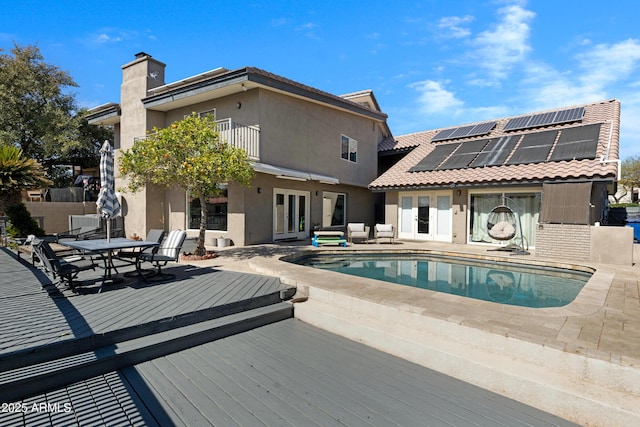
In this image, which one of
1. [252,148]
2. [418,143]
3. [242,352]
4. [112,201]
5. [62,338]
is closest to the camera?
[62,338]

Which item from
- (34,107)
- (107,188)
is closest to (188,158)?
(107,188)

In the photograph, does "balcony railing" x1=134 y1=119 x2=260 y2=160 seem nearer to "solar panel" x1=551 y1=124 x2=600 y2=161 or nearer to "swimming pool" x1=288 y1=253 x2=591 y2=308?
"swimming pool" x1=288 y1=253 x2=591 y2=308

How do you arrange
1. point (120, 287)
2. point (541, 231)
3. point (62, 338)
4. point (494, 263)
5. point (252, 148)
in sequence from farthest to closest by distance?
1. point (252, 148)
2. point (541, 231)
3. point (494, 263)
4. point (120, 287)
5. point (62, 338)

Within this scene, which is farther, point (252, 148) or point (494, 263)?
point (252, 148)

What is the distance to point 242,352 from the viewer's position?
4.94 metres

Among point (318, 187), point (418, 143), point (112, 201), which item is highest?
point (418, 143)

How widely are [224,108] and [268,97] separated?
2354 millimetres

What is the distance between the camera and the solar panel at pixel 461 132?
19933 millimetres

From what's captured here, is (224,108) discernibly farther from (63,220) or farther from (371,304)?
(371,304)

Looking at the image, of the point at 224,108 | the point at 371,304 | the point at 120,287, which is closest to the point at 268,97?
the point at 224,108

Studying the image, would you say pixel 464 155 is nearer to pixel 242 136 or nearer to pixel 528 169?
pixel 528 169

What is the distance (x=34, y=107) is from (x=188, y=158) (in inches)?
872

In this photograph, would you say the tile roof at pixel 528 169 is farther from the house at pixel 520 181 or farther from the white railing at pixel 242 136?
the white railing at pixel 242 136

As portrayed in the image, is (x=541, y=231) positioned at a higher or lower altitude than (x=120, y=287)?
higher
